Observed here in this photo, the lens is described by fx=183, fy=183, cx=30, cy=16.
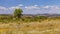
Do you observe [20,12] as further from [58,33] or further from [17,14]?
[58,33]

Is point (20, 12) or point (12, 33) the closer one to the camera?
point (12, 33)

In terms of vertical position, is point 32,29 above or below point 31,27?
above

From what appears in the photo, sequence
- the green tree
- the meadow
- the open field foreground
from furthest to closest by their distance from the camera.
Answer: the green tree → the meadow → the open field foreground

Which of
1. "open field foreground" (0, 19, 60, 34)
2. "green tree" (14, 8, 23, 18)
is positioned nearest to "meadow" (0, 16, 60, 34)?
"open field foreground" (0, 19, 60, 34)

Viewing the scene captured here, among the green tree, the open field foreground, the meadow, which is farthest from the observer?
the green tree

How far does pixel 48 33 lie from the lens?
59.3ft

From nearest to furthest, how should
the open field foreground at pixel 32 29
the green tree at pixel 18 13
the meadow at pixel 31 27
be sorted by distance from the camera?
the open field foreground at pixel 32 29 → the meadow at pixel 31 27 → the green tree at pixel 18 13

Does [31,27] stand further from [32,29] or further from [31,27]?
[32,29]

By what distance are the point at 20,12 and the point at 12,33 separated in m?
76.1

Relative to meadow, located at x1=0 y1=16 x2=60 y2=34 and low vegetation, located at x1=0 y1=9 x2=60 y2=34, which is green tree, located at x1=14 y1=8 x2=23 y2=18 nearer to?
low vegetation, located at x1=0 y1=9 x2=60 y2=34

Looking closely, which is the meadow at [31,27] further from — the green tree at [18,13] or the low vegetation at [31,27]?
the green tree at [18,13]

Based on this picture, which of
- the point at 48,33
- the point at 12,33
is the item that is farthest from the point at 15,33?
the point at 48,33

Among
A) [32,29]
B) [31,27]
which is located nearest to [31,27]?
[31,27]

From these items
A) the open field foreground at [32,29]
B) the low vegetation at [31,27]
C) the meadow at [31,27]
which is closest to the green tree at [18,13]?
the low vegetation at [31,27]
